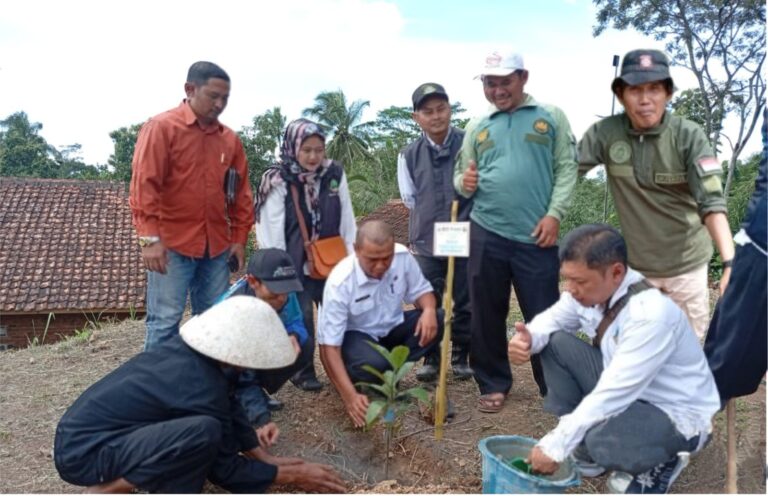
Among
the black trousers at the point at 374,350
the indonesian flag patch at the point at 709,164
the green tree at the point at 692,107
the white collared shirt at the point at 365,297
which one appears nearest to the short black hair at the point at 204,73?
the white collared shirt at the point at 365,297

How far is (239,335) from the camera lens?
240cm

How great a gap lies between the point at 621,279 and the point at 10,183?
1704 cm

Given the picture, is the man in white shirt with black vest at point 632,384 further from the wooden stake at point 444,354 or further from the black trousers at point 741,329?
the wooden stake at point 444,354

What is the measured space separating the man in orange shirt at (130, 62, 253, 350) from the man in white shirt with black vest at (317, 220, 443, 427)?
81 centimetres

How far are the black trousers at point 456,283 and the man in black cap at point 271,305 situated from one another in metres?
0.92

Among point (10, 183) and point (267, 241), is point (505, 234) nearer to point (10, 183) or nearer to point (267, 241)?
point (267, 241)

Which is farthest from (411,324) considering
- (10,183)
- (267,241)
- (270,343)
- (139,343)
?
(10,183)

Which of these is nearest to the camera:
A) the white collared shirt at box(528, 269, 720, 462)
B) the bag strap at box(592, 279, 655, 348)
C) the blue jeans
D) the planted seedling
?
the white collared shirt at box(528, 269, 720, 462)

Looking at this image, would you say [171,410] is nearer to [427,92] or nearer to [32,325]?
[427,92]

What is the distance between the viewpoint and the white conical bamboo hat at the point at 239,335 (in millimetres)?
2379

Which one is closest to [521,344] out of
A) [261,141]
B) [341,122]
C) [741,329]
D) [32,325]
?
[741,329]

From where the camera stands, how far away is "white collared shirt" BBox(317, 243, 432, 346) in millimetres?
3225

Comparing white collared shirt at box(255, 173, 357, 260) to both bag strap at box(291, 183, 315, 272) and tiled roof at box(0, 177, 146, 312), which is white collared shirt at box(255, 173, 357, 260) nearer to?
bag strap at box(291, 183, 315, 272)

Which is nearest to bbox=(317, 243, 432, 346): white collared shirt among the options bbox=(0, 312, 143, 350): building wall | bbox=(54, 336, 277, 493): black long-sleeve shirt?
Answer: bbox=(54, 336, 277, 493): black long-sleeve shirt
